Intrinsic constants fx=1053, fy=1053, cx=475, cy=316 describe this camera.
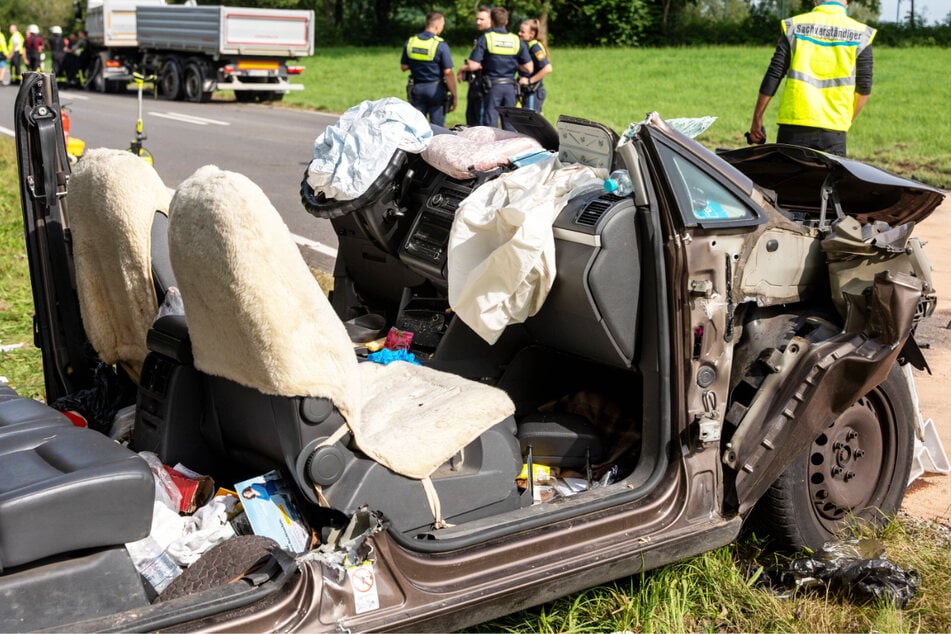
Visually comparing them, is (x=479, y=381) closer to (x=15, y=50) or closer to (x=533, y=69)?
(x=533, y=69)

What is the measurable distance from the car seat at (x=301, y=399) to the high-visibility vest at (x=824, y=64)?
448 cm

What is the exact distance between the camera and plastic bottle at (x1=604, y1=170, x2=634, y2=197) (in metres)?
3.13

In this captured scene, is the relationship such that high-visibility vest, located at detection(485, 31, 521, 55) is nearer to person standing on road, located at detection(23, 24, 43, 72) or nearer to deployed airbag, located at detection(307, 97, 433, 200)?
deployed airbag, located at detection(307, 97, 433, 200)

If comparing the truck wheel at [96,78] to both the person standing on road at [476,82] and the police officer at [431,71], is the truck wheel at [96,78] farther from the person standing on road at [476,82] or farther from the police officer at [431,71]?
the person standing on road at [476,82]

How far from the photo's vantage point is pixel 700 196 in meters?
3.06

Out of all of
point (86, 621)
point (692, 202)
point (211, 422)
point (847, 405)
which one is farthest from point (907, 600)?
point (86, 621)

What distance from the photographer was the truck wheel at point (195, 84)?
76.7ft

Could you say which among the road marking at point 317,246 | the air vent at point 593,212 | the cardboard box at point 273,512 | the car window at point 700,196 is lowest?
the road marking at point 317,246

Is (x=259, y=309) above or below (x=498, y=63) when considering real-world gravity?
below

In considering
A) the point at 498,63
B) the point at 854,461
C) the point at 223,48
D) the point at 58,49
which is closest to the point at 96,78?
the point at 58,49

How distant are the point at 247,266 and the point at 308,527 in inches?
33.0

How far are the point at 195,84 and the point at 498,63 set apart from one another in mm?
12299

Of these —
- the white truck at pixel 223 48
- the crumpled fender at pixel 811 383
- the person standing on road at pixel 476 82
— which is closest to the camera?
the crumpled fender at pixel 811 383

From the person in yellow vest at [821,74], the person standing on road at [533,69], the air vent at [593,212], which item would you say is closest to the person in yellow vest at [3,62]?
the person standing on road at [533,69]
